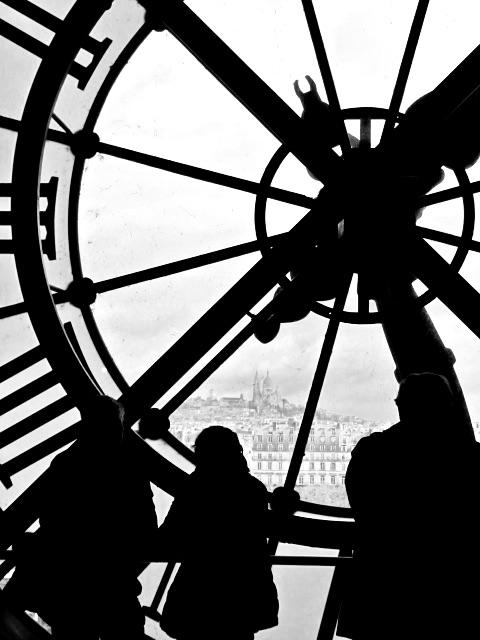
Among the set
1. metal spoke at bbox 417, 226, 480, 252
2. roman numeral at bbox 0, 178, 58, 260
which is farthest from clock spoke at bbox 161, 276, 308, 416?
roman numeral at bbox 0, 178, 58, 260

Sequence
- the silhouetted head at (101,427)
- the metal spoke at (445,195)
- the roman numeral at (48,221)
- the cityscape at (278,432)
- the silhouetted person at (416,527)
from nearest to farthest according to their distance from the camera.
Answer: the silhouetted person at (416,527) → the silhouetted head at (101,427) → the metal spoke at (445,195) → the roman numeral at (48,221) → the cityscape at (278,432)

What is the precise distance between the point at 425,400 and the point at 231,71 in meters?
1.66

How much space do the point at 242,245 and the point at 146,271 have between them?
515 mm

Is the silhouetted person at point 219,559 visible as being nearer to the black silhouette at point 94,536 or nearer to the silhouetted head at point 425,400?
the black silhouette at point 94,536

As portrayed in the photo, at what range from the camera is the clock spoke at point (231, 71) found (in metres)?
3.01

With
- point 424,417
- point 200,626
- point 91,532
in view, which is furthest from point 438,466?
point 91,532

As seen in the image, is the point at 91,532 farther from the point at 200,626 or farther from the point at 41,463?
the point at 41,463

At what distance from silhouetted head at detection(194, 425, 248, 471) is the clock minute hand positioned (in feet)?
5.36

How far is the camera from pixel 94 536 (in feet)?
7.17

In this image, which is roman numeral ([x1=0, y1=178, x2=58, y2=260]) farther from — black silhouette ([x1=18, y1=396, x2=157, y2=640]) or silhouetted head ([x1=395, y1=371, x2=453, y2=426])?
silhouetted head ([x1=395, y1=371, x2=453, y2=426])

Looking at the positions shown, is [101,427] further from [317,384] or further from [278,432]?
[278,432]

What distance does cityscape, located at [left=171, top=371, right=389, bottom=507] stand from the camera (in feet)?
16.3

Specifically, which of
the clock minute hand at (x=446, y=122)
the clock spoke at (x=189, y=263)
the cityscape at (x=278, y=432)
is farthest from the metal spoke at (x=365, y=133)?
the cityscape at (x=278, y=432)

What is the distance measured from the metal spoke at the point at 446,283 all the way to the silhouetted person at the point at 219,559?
48.3 inches
